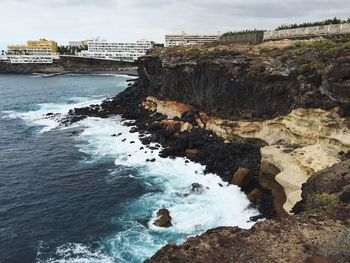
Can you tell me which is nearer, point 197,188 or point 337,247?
point 337,247

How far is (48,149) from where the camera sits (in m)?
53.7

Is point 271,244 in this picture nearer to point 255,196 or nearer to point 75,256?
point 75,256

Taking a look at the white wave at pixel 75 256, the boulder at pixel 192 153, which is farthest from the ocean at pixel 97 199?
the boulder at pixel 192 153

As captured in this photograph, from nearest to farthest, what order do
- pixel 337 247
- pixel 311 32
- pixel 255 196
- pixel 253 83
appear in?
pixel 337 247 < pixel 255 196 < pixel 253 83 < pixel 311 32

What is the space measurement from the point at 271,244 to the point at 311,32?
51.7 m

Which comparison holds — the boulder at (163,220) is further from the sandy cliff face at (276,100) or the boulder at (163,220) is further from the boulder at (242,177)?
the sandy cliff face at (276,100)

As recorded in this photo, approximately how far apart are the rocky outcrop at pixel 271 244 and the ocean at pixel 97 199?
1179cm

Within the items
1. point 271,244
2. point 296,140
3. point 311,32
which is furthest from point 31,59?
point 271,244

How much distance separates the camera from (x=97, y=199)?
36844mm

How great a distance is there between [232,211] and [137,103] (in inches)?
1976

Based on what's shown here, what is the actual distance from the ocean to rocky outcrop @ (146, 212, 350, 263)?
11787 millimetres

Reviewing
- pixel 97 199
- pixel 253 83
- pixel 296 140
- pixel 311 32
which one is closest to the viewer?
pixel 97 199

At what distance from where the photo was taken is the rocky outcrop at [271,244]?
15.5 meters

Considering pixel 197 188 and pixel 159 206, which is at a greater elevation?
pixel 197 188
